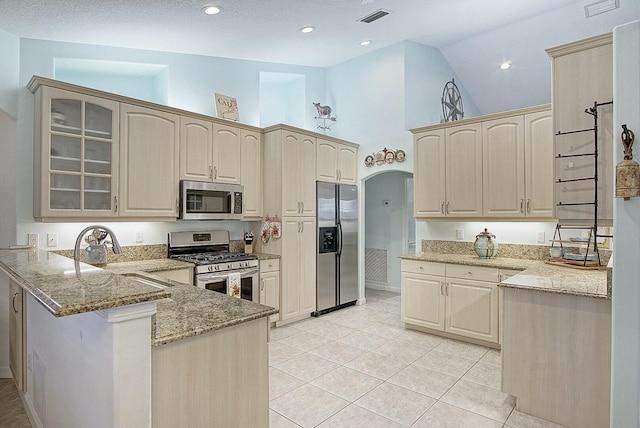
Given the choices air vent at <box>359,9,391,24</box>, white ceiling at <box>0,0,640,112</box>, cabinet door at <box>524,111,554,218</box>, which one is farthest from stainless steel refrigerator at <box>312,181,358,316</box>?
cabinet door at <box>524,111,554,218</box>

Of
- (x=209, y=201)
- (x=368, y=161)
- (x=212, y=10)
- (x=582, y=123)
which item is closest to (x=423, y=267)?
(x=368, y=161)

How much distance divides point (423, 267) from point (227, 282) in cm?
218

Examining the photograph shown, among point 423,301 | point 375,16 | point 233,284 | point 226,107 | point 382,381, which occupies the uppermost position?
point 375,16

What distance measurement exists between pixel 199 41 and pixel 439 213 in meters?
3.29

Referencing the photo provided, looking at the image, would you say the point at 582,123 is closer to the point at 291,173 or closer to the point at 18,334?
the point at 291,173

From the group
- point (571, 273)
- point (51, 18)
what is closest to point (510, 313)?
point (571, 273)

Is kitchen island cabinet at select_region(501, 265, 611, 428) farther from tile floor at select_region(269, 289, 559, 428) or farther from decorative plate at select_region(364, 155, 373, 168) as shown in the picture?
decorative plate at select_region(364, 155, 373, 168)

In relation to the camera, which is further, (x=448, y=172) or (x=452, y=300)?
(x=448, y=172)

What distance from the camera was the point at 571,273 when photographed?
2.89 metres

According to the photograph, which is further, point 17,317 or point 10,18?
point 10,18

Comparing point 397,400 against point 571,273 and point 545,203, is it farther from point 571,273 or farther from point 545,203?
point 545,203

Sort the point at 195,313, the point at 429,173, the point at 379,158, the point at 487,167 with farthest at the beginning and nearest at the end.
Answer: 1. the point at 379,158
2. the point at 429,173
3. the point at 487,167
4. the point at 195,313

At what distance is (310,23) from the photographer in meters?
3.76

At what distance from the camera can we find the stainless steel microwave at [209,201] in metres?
3.80
